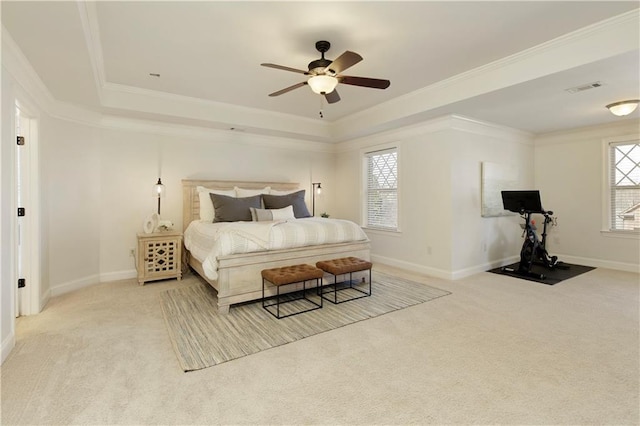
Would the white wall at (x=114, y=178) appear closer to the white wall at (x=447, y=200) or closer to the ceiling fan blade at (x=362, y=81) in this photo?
the white wall at (x=447, y=200)

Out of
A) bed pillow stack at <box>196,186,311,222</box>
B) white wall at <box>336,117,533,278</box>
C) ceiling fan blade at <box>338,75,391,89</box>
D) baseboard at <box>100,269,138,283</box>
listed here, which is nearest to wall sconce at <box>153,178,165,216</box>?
bed pillow stack at <box>196,186,311,222</box>

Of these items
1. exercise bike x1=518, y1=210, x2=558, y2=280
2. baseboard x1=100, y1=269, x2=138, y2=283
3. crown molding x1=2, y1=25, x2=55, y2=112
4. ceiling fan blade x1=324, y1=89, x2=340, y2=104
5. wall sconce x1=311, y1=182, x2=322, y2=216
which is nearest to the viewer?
crown molding x1=2, y1=25, x2=55, y2=112

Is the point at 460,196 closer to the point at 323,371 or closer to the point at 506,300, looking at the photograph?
the point at 506,300

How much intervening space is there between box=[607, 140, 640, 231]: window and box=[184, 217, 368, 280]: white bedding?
171 inches

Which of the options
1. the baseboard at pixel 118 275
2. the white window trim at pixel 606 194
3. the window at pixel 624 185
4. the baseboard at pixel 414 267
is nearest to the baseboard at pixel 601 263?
the white window trim at pixel 606 194

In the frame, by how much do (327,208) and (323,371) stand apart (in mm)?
4695

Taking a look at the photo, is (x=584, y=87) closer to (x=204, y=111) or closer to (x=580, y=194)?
(x=580, y=194)

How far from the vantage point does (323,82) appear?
275 centimetres

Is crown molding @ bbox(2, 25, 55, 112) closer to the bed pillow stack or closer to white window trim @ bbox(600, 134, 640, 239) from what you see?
the bed pillow stack

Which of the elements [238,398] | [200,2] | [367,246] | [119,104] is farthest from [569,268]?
[119,104]

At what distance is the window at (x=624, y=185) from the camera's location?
4.93 m

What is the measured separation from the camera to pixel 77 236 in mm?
4102

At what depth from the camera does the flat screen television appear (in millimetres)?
4586

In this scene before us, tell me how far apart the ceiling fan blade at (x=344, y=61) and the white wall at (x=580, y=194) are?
5128 millimetres
